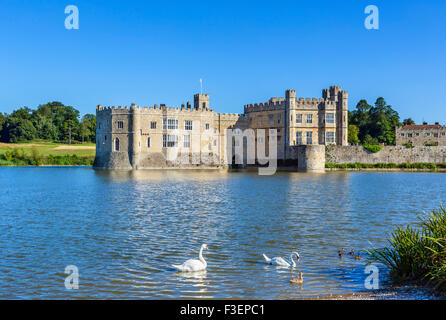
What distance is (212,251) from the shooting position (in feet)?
43.7

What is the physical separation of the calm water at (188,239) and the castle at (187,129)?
2790 cm

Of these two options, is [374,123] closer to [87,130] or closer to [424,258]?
[87,130]

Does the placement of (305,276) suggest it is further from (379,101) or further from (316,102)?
(379,101)

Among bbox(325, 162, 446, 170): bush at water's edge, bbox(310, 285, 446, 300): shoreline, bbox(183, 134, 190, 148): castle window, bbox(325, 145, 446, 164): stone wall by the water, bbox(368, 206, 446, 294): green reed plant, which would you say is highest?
bbox(183, 134, 190, 148): castle window

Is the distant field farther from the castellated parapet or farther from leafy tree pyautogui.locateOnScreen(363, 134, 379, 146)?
leafy tree pyautogui.locateOnScreen(363, 134, 379, 146)

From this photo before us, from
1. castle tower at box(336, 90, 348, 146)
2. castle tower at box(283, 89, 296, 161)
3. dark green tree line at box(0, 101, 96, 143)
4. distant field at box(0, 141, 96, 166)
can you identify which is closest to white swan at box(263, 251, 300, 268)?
castle tower at box(283, 89, 296, 161)

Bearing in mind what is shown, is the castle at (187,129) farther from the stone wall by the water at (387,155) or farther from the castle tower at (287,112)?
the stone wall by the water at (387,155)

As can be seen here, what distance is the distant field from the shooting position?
74.3 m

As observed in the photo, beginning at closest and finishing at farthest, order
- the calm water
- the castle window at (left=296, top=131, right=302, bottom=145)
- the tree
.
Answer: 1. the calm water
2. the castle window at (left=296, top=131, right=302, bottom=145)
3. the tree

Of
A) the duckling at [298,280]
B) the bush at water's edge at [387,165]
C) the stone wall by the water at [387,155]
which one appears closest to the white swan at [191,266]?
the duckling at [298,280]

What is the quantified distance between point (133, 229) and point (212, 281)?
7.05m

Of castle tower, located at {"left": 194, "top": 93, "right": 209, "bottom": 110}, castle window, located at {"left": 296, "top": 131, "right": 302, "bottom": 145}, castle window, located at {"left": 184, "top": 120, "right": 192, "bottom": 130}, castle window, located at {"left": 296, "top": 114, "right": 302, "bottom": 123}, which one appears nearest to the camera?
castle window, located at {"left": 296, "top": 114, "right": 302, "bottom": 123}

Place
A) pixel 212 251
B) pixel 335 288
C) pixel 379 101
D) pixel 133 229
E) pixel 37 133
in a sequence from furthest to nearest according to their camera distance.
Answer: pixel 37 133, pixel 379 101, pixel 133 229, pixel 212 251, pixel 335 288
